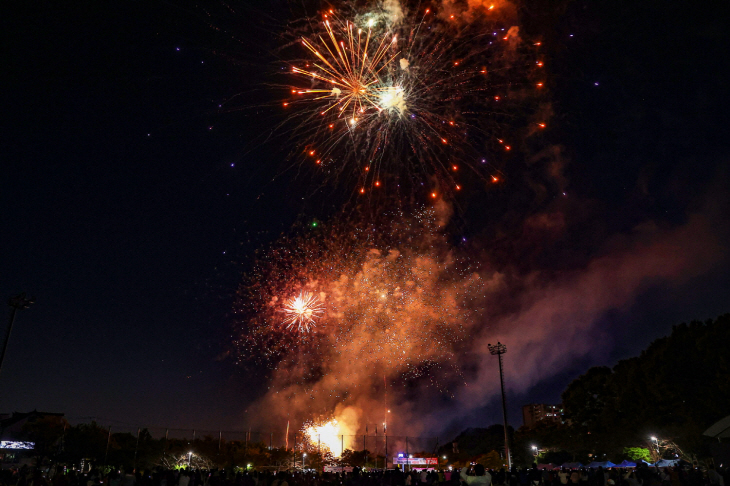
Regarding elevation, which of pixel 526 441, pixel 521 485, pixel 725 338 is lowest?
pixel 521 485

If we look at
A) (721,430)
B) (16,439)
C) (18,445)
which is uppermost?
(16,439)

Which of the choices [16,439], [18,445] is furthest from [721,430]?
[16,439]

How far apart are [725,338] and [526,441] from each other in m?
31.7

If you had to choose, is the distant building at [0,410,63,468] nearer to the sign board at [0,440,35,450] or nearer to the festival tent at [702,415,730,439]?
the sign board at [0,440,35,450]

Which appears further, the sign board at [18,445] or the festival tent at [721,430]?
the sign board at [18,445]

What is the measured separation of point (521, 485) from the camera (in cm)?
2022

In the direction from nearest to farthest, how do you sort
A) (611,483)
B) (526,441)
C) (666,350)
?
1. (611,483)
2. (666,350)
3. (526,441)

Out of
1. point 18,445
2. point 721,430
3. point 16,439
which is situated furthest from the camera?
point 16,439

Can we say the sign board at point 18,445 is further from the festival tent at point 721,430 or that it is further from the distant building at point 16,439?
the festival tent at point 721,430

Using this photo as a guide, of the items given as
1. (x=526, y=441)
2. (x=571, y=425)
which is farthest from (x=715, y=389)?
(x=526, y=441)

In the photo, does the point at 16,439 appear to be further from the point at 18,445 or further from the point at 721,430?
the point at 721,430

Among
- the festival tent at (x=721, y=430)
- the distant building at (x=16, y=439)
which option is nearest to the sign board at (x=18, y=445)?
the distant building at (x=16, y=439)

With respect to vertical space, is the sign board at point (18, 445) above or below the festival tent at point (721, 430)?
above

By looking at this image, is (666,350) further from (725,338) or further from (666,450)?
(666,450)
